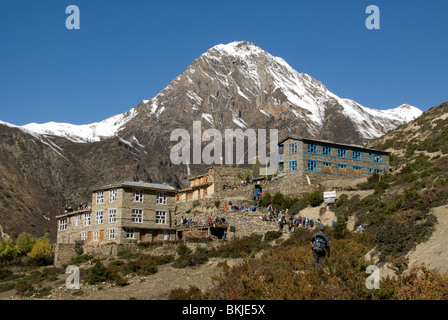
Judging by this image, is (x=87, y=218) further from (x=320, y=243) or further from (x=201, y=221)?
(x=320, y=243)

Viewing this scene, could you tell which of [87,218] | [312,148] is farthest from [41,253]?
[312,148]

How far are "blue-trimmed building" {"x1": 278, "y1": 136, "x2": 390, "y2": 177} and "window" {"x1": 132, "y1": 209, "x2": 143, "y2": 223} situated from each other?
16.6 metres

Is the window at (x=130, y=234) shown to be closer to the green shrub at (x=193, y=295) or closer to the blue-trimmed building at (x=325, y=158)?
the blue-trimmed building at (x=325, y=158)

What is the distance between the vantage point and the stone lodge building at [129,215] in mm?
49625

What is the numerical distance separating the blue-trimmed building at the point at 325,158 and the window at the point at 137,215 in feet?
54.3

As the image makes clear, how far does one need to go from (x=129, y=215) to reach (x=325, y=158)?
73.3 feet

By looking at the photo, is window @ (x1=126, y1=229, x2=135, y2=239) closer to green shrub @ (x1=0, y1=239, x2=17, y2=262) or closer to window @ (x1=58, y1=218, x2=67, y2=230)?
window @ (x1=58, y1=218, x2=67, y2=230)

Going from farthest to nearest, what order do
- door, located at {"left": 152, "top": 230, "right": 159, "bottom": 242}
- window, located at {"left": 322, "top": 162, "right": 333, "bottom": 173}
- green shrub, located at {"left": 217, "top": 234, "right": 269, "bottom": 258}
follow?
1. window, located at {"left": 322, "top": 162, "right": 333, "bottom": 173}
2. door, located at {"left": 152, "top": 230, "right": 159, "bottom": 242}
3. green shrub, located at {"left": 217, "top": 234, "right": 269, "bottom": 258}

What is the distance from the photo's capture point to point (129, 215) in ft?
164

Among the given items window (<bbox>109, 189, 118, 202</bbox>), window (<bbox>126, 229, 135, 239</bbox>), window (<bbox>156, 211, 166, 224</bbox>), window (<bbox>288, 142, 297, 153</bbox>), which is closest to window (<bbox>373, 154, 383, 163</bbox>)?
window (<bbox>288, 142, 297, 153</bbox>)

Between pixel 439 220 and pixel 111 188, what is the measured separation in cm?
3375

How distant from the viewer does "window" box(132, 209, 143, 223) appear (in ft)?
165
